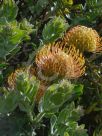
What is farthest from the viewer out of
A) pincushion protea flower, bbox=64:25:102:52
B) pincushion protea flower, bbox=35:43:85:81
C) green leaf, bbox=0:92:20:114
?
pincushion protea flower, bbox=64:25:102:52

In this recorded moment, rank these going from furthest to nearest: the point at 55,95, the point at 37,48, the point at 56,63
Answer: the point at 37,48, the point at 56,63, the point at 55,95

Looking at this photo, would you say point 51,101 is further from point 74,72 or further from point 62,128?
point 74,72

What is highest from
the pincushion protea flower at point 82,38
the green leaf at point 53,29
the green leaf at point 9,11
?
the green leaf at point 9,11

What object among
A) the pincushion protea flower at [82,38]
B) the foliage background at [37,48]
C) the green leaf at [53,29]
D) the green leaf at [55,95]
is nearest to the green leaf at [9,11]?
the foliage background at [37,48]

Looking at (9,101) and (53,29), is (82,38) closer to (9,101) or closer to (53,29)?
(53,29)

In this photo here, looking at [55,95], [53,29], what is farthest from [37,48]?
[55,95]

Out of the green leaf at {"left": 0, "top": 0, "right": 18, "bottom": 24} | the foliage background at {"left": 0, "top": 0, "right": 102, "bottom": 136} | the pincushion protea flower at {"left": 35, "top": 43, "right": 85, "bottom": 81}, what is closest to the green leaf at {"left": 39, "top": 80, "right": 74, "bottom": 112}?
the foliage background at {"left": 0, "top": 0, "right": 102, "bottom": 136}

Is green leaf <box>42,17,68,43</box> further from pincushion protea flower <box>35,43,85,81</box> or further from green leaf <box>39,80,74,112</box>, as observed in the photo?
green leaf <box>39,80,74,112</box>

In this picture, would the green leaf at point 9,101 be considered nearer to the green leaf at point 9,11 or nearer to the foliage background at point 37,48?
the foliage background at point 37,48
